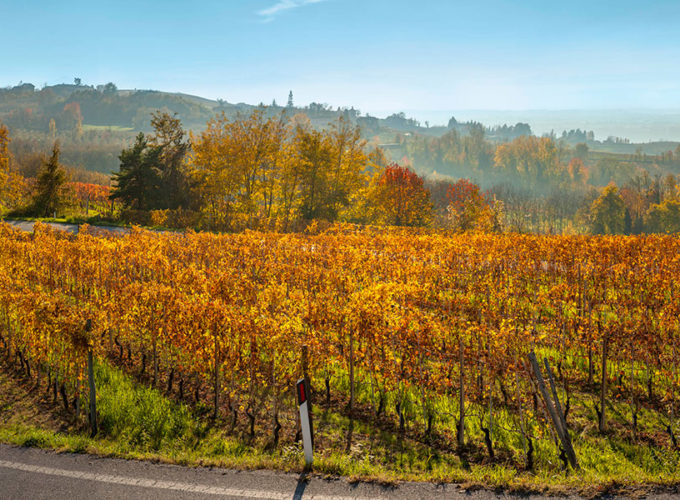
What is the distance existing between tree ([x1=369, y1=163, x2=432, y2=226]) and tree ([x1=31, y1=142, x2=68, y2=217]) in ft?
99.5

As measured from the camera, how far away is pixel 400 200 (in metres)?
46.3

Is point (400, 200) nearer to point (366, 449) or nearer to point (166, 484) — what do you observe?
point (366, 449)

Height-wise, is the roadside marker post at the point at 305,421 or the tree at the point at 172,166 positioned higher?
the tree at the point at 172,166

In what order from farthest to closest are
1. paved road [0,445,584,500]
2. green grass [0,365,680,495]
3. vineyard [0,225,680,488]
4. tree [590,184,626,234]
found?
tree [590,184,626,234]
vineyard [0,225,680,488]
green grass [0,365,680,495]
paved road [0,445,584,500]

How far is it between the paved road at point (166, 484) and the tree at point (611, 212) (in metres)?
72.8

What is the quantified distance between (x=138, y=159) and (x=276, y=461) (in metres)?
40.2

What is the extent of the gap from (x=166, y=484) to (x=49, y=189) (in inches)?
1726

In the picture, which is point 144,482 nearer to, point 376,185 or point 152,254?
point 152,254

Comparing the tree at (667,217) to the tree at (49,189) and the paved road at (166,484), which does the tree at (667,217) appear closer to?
the paved road at (166,484)

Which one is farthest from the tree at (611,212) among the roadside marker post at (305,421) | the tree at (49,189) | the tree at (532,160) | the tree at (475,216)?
the tree at (532,160)

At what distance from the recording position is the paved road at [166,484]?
571 cm

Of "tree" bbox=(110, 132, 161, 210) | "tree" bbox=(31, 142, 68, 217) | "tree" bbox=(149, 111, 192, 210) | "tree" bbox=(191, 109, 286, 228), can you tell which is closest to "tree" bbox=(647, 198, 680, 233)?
"tree" bbox=(191, 109, 286, 228)

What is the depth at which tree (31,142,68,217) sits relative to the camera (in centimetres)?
4044

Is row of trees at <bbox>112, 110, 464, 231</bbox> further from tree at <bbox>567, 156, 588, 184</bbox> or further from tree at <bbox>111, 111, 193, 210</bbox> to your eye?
tree at <bbox>567, 156, 588, 184</bbox>
